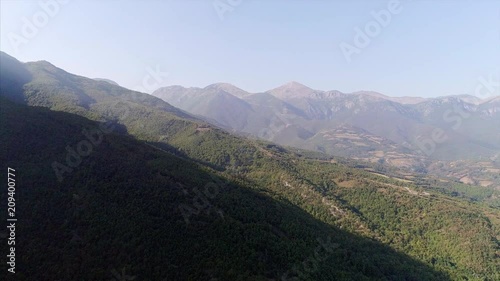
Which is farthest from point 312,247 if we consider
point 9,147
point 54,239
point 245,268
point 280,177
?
point 9,147

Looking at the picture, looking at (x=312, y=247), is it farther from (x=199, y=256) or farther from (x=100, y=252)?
(x=100, y=252)

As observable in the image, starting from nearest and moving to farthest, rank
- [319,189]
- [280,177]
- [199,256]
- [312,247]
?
1. [199,256]
2. [312,247]
3. [319,189]
4. [280,177]

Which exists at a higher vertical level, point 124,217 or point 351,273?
point 124,217

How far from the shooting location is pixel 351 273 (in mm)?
66125

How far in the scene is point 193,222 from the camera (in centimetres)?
6347

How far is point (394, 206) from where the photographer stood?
110625 mm

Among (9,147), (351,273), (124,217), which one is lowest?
(351,273)

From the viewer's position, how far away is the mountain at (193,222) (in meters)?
50.4

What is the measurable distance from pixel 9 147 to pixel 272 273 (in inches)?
2586

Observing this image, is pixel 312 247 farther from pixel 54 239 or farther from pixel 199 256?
pixel 54 239

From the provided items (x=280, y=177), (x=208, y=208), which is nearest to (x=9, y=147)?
(x=208, y=208)

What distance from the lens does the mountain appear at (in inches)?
1986

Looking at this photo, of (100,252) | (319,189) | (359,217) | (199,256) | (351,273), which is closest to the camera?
(100,252)

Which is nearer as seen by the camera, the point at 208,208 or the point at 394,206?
the point at 208,208
